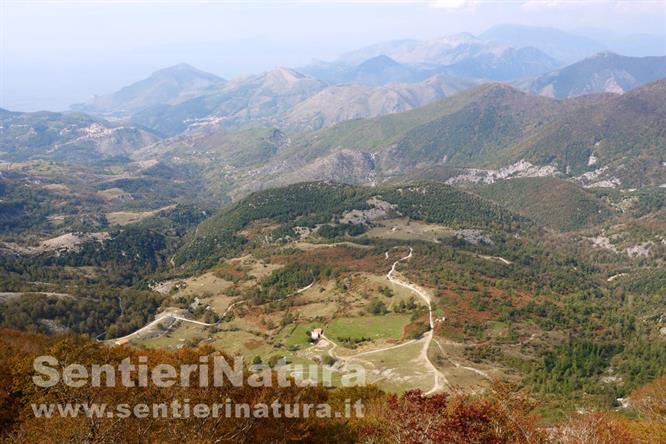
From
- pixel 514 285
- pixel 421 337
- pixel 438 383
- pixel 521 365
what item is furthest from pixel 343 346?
pixel 514 285

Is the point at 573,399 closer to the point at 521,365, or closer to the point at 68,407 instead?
the point at 521,365

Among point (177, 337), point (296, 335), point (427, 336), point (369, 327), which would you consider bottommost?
point (177, 337)

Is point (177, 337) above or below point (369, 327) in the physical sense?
below

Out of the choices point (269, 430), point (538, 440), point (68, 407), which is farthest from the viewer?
point (269, 430)

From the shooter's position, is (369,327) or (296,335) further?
(296,335)

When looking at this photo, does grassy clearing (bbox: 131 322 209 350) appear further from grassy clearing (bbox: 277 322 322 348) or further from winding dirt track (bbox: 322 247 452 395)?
winding dirt track (bbox: 322 247 452 395)

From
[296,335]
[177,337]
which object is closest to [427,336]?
[296,335]

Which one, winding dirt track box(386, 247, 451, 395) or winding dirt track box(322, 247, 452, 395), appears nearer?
winding dirt track box(386, 247, 451, 395)

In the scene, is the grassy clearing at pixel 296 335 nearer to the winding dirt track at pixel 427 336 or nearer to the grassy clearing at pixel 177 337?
the grassy clearing at pixel 177 337

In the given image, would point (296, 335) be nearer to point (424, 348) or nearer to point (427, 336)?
point (427, 336)

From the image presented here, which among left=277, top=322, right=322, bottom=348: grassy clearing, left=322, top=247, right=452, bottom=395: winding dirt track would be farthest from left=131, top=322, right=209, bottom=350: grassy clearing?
left=322, top=247, right=452, bottom=395: winding dirt track

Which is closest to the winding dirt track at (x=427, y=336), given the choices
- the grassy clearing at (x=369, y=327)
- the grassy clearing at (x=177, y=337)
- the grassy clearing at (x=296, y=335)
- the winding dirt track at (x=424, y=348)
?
the winding dirt track at (x=424, y=348)
